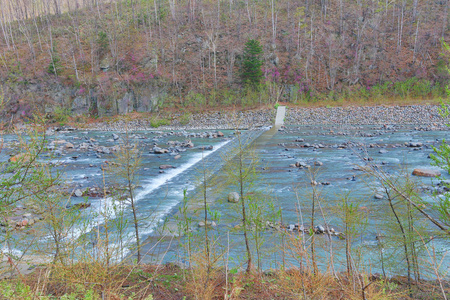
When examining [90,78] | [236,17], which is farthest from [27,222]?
[236,17]

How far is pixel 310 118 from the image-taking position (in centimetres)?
3388

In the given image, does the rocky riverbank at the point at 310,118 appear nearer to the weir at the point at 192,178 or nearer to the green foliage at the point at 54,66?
the weir at the point at 192,178

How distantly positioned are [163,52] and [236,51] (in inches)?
453

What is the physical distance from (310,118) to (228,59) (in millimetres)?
18773

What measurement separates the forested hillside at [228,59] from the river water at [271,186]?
18253 mm

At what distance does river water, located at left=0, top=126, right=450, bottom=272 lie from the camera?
21.6 feet

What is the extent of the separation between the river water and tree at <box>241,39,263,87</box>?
1774cm

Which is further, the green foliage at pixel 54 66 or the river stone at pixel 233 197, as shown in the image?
the green foliage at pixel 54 66

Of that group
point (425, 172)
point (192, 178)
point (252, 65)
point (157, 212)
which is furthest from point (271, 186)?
point (252, 65)

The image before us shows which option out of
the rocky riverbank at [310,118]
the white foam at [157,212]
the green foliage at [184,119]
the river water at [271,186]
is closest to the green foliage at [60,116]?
the rocky riverbank at [310,118]

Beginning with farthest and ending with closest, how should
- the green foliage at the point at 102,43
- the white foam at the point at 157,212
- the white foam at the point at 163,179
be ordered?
the green foliage at the point at 102,43, the white foam at the point at 163,179, the white foam at the point at 157,212

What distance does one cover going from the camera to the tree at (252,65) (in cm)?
4028

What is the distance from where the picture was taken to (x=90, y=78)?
146ft

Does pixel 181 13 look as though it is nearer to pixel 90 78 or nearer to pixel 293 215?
pixel 90 78
